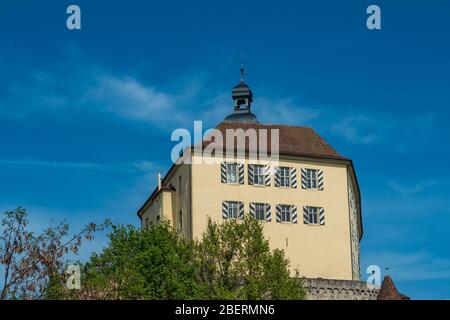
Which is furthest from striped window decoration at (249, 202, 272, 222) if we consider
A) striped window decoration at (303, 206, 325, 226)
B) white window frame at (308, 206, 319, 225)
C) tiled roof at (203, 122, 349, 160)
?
tiled roof at (203, 122, 349, 160)

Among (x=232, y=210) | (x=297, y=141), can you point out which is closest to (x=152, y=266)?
(x=232, y=210)

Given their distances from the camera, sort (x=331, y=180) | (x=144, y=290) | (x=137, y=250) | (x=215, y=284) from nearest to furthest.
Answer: (x=144, y=290) < (x=215, y=284) < (x=137, y=250) < (x=331, y=180)

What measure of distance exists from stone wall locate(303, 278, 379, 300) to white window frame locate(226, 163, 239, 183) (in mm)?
7864

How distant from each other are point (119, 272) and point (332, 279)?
A: 1391cm

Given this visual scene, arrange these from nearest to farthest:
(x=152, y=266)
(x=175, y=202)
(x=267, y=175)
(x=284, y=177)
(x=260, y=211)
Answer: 1. (x=152, y=266)
2. (x=260, y=211)
3. (x=267, y=175)
4. (x=284, y=177)
5. (x=175, y=202)

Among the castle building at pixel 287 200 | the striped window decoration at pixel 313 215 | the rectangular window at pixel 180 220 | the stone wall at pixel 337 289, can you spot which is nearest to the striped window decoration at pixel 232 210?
the castle building at pixel 287 200

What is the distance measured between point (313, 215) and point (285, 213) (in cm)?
204

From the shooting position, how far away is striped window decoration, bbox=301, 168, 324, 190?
58.7 meters

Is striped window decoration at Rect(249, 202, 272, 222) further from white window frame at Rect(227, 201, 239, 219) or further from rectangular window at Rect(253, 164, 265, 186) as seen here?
rectangular window at Rect(253, 164, 265, 186)

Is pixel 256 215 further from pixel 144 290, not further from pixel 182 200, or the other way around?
pixel 144 290

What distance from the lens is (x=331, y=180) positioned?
5953 cm

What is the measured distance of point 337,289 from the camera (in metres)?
55.3

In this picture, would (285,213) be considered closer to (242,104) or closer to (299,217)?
(299,217)
